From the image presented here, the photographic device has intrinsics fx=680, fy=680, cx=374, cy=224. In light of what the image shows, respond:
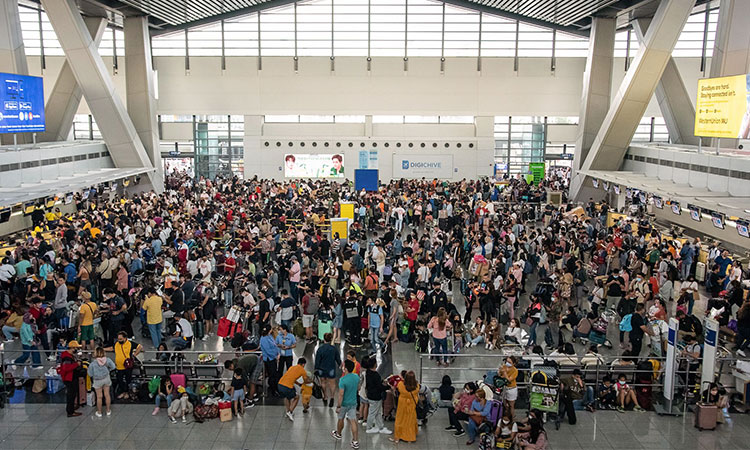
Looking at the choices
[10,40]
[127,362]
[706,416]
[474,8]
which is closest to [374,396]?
[127,362]

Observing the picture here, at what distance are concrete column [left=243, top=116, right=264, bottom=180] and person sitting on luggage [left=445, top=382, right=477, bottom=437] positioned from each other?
3023 cm

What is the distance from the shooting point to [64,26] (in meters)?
25.9

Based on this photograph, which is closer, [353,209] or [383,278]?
[383,278]

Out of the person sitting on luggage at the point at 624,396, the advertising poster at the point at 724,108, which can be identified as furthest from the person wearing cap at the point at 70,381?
the advertising poster at the point at 724,108

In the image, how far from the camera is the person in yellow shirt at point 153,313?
12.4 meters

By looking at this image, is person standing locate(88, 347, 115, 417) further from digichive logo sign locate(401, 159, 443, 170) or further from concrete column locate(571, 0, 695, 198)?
digichive logo sign locate(401, 159, 443, 170)

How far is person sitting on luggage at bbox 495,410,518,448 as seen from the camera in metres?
9.11

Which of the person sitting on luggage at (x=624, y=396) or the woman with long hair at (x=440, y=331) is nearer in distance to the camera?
the person sitting on luggage at (x=624, y=396)

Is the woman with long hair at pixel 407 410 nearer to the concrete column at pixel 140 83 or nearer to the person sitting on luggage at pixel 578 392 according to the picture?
the person sitting on luggage at pixel 578 392

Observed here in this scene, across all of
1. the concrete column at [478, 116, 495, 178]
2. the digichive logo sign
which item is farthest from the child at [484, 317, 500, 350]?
the concrete column at [478, 116, 495, 178]

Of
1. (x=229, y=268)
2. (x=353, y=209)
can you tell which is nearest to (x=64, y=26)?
(x=353, y=209)

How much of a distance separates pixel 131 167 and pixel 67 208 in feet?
13.7

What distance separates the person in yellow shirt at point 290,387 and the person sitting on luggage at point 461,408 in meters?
2.23

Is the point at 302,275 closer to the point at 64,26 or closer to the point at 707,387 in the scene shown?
the point at 707,387
